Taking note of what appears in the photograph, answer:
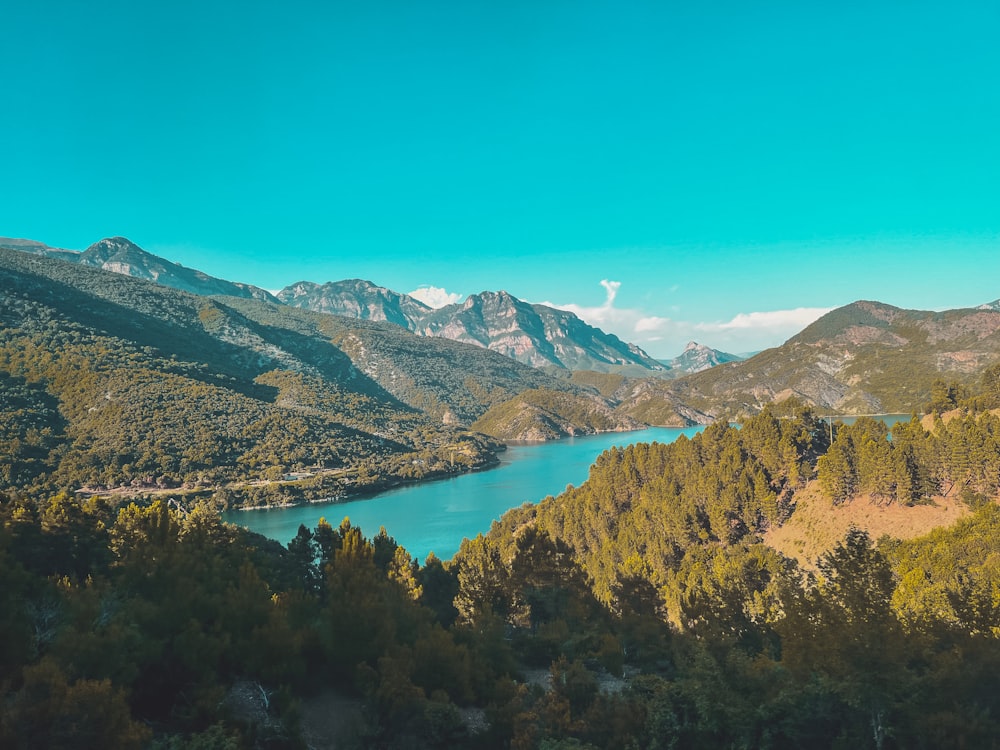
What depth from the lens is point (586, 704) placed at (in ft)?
74.0

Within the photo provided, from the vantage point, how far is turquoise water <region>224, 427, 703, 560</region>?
105312mm

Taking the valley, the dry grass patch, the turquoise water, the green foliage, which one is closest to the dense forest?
the valley

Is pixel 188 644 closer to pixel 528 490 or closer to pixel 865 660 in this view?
pixel 865 660

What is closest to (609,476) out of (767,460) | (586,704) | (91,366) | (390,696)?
(767,460)

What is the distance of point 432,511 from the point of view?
12700 centimetres

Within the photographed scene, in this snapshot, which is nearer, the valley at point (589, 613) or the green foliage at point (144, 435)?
the valley at point (589, 613)

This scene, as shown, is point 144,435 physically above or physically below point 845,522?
above

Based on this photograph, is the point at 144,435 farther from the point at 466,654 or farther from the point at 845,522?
the point at 845,522

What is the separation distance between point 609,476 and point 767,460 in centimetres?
2258

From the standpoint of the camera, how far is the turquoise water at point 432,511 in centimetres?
10531

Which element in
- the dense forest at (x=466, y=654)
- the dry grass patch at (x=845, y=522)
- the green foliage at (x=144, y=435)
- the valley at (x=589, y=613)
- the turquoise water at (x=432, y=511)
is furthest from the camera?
the green foliage at (x=144, y=435)

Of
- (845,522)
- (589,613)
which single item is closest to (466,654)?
(589,613)

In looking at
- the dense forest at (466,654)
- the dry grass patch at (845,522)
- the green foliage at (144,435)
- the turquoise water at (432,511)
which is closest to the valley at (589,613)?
the dense forest at (466,654)

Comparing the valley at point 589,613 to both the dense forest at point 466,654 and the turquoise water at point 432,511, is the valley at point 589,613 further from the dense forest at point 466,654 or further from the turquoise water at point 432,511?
the turquoise water at point 432,511
